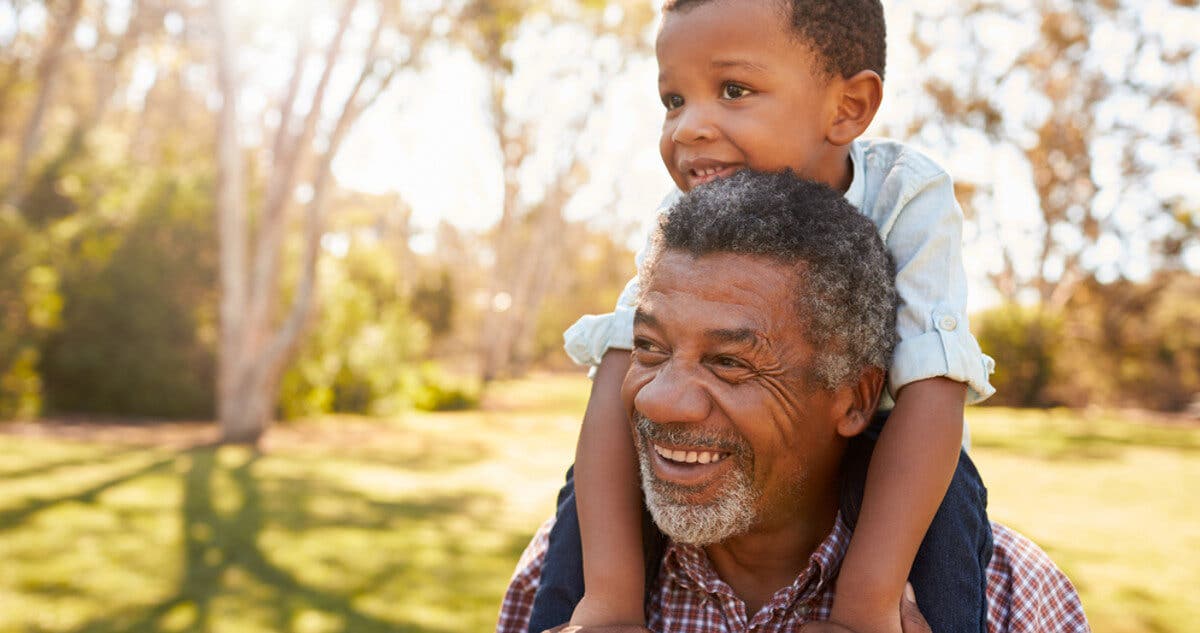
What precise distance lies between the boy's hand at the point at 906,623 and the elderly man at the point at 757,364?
14 millimetres

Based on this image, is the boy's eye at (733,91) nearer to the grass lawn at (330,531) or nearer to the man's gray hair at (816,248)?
the man's gray hair at (816,248)

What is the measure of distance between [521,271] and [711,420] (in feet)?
106

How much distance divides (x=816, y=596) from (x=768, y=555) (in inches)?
5.5

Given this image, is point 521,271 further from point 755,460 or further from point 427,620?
point 755,460

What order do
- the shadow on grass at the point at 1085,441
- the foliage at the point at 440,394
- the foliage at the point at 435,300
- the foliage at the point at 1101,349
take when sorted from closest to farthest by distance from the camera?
1. the shadow on grass at the point at 1085,441
2. the foliage at the point at 440,394
3. the foliage at the point at 1101,349
4. the foliage at the point at 435,300

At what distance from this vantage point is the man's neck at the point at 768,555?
7.09 ft

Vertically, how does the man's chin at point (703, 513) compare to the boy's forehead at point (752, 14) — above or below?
below

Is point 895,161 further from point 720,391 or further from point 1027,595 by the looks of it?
point 1027,595

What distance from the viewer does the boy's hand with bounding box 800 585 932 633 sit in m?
1.79

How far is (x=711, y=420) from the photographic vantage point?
1914mm

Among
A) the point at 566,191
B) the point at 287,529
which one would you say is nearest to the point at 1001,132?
the point at 566,191

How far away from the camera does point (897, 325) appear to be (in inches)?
81.2

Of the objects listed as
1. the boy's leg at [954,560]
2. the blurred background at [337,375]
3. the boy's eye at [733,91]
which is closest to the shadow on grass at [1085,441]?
the blurred background at [337,375]

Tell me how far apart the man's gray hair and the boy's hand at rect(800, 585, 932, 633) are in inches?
17.7
